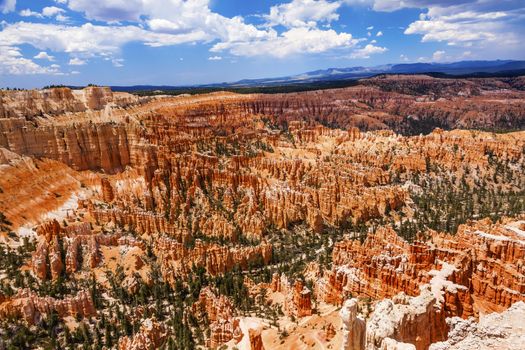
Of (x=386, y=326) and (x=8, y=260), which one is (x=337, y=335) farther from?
(x=8, y=260)

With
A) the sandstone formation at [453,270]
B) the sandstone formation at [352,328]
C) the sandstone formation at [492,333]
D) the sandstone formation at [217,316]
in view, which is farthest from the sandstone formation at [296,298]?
the sandstone formation at [492,333]

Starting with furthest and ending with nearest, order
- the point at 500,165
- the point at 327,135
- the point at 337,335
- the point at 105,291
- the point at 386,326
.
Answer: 1. the point at 327,135
2. the point at 500,165
3. the point at 105,291
4. the point at 337,335
5. the point at 386,326

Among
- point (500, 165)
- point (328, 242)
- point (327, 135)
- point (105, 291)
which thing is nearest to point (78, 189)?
point (105, 291)

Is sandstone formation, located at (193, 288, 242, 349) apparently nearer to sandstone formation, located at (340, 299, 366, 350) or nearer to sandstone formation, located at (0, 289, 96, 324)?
sandstone formation, located at (0, 289, 96, 324)

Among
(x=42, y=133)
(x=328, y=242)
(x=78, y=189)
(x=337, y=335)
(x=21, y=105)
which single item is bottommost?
(x=328, y=242)

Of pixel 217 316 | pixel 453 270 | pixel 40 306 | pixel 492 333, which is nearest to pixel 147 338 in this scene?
pixel 217 316

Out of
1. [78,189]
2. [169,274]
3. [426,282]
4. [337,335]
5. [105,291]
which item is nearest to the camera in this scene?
[337,335]

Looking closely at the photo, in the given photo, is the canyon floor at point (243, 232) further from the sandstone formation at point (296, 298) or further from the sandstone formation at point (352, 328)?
the sandstone formation at point (296, 298)

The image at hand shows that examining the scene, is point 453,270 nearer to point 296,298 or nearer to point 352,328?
point 296,298

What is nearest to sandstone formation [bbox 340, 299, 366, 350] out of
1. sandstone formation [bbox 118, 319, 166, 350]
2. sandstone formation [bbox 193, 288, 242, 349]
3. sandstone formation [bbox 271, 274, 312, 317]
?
sandstone formation [bbox 193, 288, 242, 349]
